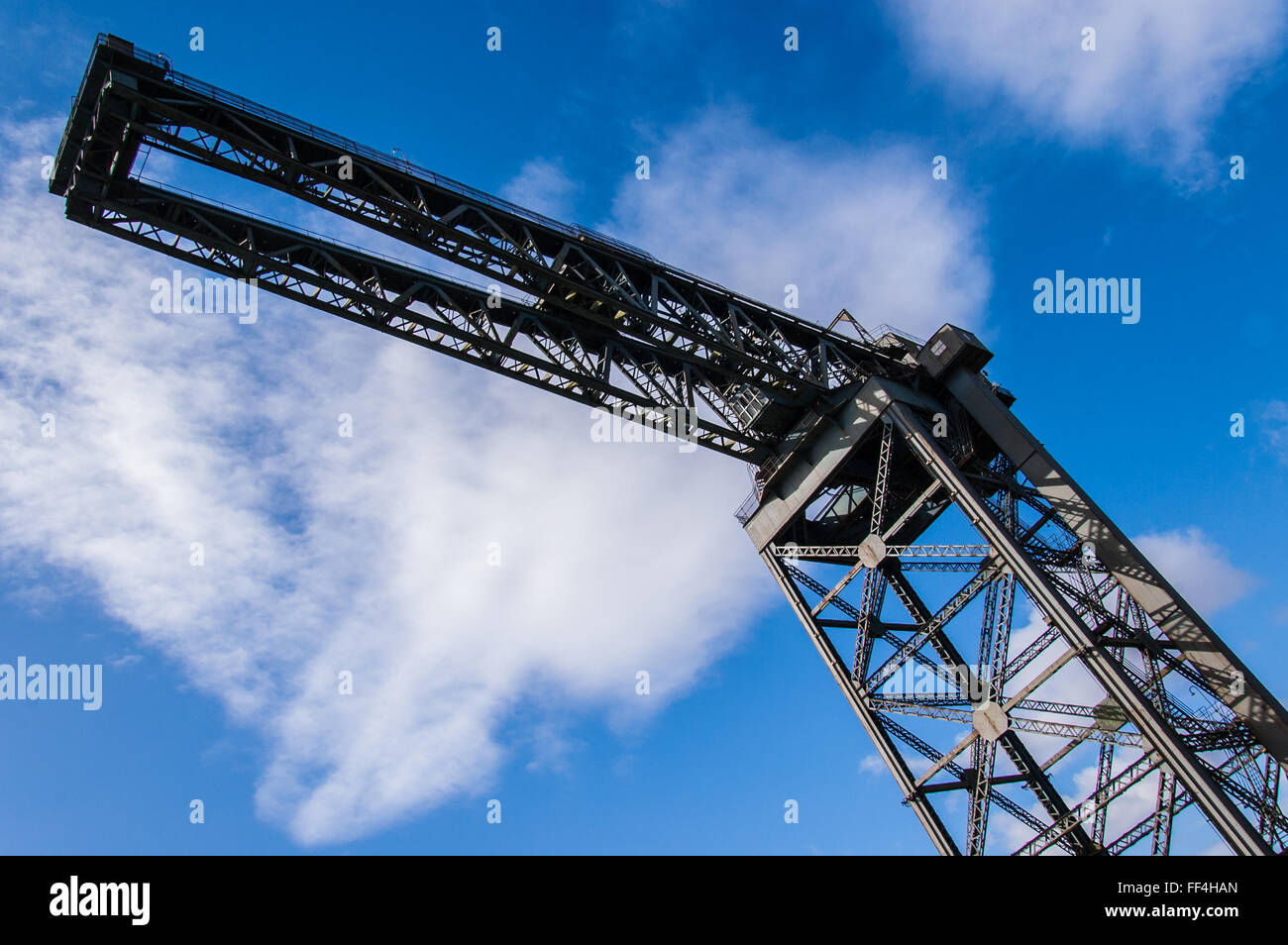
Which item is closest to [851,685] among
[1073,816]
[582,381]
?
[1073,816]

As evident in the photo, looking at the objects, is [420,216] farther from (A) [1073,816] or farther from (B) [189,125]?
(A) [1073,816]

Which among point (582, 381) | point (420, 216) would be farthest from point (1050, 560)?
point (420, 216)

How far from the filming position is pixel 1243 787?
677 inches

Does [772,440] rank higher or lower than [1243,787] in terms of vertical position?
higher

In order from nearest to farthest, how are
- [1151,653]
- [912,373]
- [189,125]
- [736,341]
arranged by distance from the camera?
[189,125], [1151,653], [736,341], [912,373]

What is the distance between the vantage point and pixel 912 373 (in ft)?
74.8

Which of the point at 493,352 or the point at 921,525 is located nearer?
the point at 493,352

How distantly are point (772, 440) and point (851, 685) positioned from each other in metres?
5.92

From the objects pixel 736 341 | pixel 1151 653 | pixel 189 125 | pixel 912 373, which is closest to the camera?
pixel 189 125

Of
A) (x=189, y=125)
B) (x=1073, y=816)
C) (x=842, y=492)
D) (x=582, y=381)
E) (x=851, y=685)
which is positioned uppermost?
(x=189, y=125)

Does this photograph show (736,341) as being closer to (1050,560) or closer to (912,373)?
(912,373)

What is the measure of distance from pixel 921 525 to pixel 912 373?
3731mm

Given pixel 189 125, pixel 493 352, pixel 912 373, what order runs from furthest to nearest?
pixel 912 373 → pixel 493 352 → pixel 189 125

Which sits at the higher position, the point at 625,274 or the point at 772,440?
the point at 625,274
